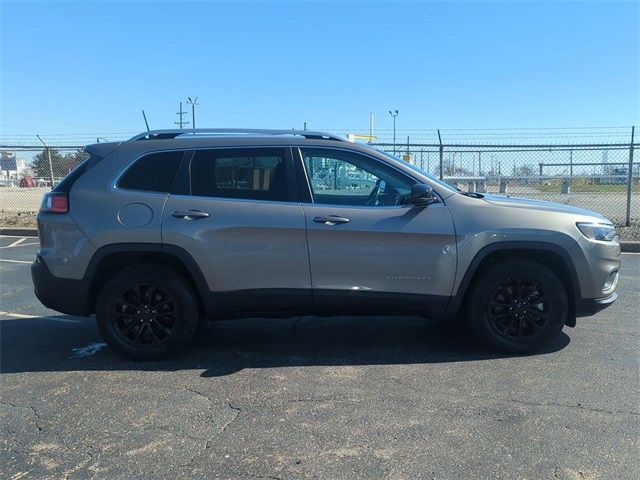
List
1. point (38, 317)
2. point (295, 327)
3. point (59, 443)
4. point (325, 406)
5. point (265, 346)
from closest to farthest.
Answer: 1. point (59, 443)
2. point (325, 406)
3. point (265, 346)
4. point (295, 327)
5. point (38, 317)

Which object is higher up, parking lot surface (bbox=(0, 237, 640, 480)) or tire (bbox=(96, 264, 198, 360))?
tire (bbox=(96, 264, 198, 360))

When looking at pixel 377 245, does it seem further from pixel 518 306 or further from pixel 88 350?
pixel 88 350

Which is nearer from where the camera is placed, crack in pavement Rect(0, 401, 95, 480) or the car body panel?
crack in pavement Rect(0, 401, 95, 480)

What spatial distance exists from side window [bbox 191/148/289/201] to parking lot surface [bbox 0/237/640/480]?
55.3 inches

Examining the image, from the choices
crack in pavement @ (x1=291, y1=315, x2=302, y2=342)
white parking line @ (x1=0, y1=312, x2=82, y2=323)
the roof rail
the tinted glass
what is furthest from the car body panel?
white parking line @ (x1=0, y1=312, x2=82, y2=323)

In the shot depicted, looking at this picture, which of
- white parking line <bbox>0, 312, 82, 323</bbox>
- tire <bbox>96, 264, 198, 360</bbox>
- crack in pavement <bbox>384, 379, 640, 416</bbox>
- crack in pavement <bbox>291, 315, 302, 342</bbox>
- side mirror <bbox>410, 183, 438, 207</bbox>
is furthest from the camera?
white parking line <bbox>0, 312, 82, 323</bbox>

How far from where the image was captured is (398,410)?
3.52 meters

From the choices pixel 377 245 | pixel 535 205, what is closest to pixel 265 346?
pixel 377 245

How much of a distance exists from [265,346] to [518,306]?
7.30 feet

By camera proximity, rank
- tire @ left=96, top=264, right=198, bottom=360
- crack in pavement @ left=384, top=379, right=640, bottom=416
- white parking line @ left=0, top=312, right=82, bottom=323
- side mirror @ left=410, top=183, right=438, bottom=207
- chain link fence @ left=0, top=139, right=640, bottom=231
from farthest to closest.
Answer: chain link fence @ left=0, top=139, right=640, bottom=231 → white parking line @ left=0, top=312, right=82, bottom=323 → tire @ left=96, top=264, right=198, bottom=360 → side mirror @ left=410, top=183, right=438, bottom=207 → crack in pavement @ left=384, top=379, right=640, bottom=416

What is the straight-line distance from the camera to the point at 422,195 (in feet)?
13.9

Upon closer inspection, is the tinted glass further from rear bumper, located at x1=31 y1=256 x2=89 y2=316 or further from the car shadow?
the car shadow

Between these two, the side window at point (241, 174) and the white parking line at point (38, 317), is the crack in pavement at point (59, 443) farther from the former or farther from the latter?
the white parking line at point (38, 317)

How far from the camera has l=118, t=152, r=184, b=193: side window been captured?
14.5ft
